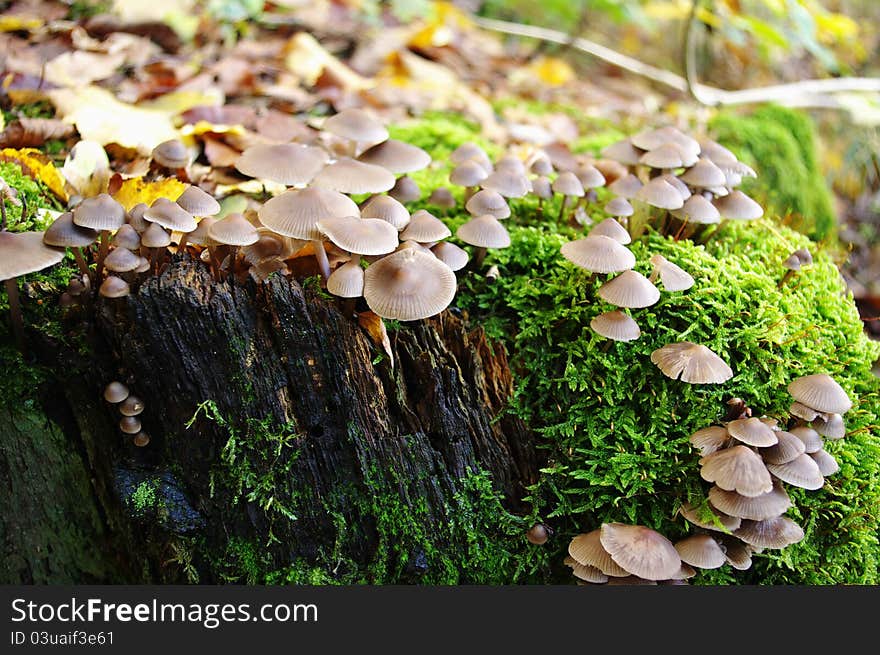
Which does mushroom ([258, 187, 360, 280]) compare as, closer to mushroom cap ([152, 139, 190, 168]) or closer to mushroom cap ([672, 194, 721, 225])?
mushroom cap ([152, 139, 190, 168])

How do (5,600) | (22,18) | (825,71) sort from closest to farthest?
(5,600)
(22,18)
(825,71)

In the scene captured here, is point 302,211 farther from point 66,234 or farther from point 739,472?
Answer: point 739,472

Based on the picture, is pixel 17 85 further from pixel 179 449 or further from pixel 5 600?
pixel 5 600

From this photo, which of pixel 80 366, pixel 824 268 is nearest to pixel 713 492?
pixel 824 268

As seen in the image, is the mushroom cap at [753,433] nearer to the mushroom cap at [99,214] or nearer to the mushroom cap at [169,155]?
the mushroom cap at [99,214]

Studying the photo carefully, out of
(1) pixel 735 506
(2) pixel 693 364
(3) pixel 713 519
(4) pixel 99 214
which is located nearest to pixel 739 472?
(1) pixel 735 506

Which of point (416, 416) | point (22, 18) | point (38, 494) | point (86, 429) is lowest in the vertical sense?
point (38, 494)

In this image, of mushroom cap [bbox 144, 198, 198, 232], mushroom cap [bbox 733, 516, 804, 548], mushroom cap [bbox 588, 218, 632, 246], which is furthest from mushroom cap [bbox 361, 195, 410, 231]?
mushroom cap [bbox 733, 516, 804, 548]
